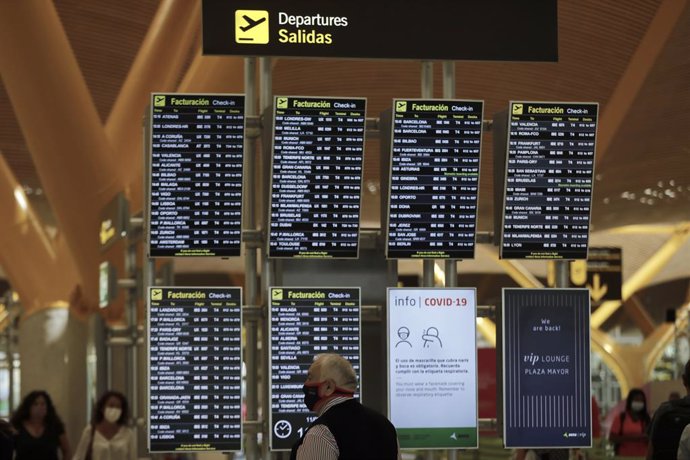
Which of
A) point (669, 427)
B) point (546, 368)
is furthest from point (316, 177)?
point (669, 427)

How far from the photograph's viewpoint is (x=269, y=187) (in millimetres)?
8719

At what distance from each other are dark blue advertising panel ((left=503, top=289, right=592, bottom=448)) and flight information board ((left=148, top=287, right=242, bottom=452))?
1863mm

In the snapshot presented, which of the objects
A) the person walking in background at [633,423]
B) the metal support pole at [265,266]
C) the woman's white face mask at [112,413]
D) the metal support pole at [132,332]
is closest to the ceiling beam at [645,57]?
the person walking in background at [633,423]

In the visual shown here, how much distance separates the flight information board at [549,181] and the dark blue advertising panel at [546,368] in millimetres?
343

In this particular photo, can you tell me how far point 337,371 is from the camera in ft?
17.5

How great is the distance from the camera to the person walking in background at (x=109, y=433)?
37.9 ft

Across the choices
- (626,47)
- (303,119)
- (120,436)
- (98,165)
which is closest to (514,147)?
(303,119)

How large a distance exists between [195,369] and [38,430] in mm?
3550

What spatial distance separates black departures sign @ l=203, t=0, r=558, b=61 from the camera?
874 centimetres

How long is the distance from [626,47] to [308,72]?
573 centimetres

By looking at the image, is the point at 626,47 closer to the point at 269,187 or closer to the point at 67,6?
the point at 67,6

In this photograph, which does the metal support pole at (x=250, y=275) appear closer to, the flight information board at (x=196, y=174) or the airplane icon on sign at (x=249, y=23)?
the flight information board at (x=196, y=174)

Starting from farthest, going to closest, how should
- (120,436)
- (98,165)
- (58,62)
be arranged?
(98,165) < (58,62) < (120,436)

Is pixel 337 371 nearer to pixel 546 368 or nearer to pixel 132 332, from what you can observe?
pixel 546 368
